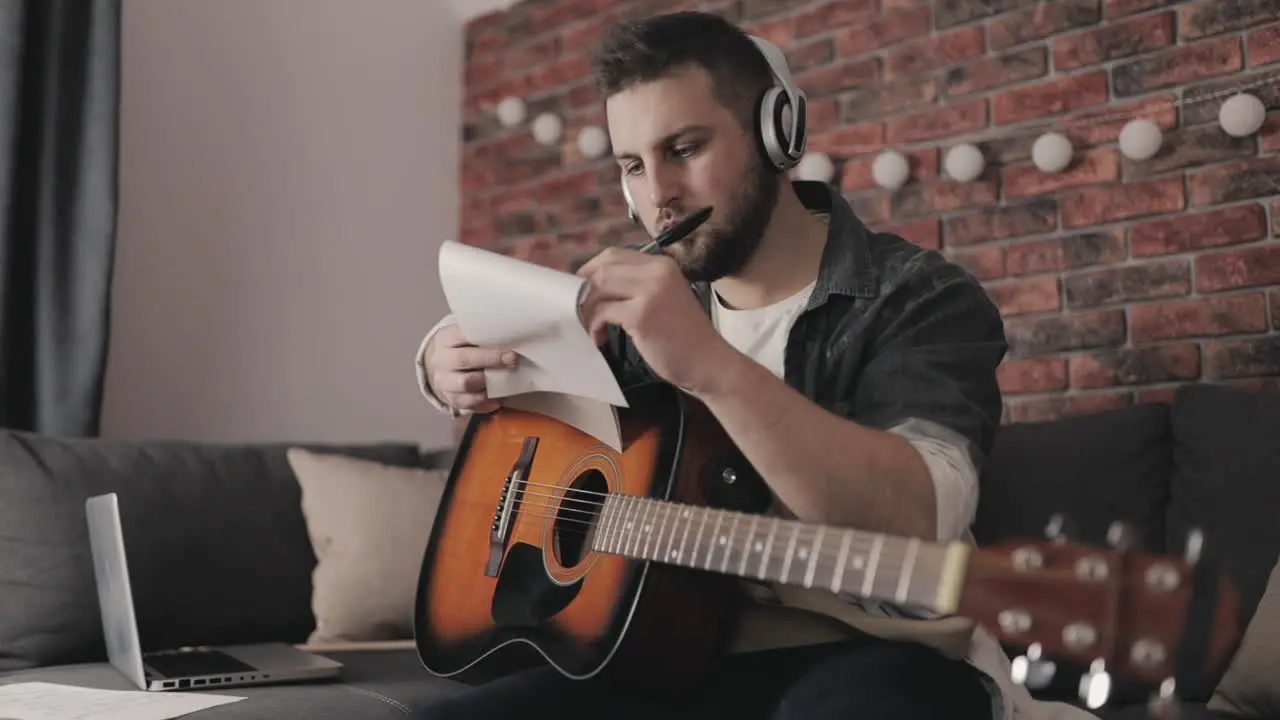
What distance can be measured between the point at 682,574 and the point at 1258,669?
850 millimetres

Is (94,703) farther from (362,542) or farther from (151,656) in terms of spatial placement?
(362,542)

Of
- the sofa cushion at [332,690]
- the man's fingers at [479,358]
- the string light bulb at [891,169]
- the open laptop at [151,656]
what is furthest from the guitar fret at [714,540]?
the string light bulb at [891,169]

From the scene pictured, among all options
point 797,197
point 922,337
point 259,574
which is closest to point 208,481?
point 259,574

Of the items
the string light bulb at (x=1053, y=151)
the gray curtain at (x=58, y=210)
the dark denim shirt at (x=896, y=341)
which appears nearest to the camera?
the dark denim shirt at (x=896, y=341)

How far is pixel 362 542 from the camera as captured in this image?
201 centimetres

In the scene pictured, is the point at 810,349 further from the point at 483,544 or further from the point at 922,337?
the point at 483,544

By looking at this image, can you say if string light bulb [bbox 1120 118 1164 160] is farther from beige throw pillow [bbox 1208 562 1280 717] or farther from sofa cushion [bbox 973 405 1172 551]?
beige throw pillow [bbox 1208 562 1280 717]

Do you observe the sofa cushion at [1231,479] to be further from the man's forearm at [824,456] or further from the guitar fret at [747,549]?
the guitar fret at [747,549]

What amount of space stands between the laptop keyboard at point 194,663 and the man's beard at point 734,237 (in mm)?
831

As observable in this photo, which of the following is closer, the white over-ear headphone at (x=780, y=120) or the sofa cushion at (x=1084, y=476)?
the white over-ear headphone at (x=780, y=120)

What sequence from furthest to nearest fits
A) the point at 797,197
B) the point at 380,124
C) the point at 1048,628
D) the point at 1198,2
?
the point at 380,124 < the point at 1198,2 < the point at 797,197 < the point at 1048,628

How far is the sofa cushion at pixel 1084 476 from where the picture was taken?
1762 millimetres

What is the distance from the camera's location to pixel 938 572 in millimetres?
789

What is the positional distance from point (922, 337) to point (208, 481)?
52.8 inches
